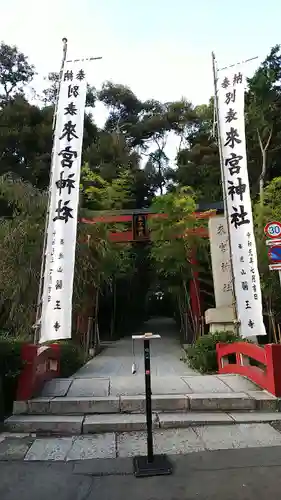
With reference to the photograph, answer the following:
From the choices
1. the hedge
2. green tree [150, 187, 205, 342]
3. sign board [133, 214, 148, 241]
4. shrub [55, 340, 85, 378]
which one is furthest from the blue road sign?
sign board [133, 214, 148, 241]

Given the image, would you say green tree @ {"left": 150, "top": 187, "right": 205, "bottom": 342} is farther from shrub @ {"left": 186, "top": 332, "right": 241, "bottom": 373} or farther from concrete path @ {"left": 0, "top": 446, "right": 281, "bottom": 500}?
concrete path @ {"left": 0, "top": 446, "right": 281, "bottom": 500}

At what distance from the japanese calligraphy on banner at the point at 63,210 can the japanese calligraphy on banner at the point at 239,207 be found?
2.60 metres

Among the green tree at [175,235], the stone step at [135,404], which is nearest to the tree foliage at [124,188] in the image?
the green tree at [175,235]

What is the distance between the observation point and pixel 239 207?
6.77 meters

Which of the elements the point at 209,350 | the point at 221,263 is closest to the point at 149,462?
the point at 209,350

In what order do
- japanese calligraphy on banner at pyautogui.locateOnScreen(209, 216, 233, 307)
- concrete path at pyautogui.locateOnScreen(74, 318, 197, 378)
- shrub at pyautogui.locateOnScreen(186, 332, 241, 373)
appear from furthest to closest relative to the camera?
japanese calligraphy on banner at pyautogui.locateOnScreen(209, 216, 233, 307) → concrete path at pyautogui.locateOnScreen(74, 318, 197, 378) → shrub at pyautogui.locateOnScreen(186, 332, 241, 373)

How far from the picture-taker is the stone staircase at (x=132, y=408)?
4270 mm

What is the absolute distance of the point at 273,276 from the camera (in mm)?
9172

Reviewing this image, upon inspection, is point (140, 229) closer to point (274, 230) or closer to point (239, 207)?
point (239, 207)

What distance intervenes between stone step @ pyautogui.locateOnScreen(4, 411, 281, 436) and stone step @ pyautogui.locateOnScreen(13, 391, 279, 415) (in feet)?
0.38

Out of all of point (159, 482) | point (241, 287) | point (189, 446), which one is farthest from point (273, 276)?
point (159, 482)

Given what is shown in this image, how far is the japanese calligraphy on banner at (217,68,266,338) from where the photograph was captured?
6.26 meters

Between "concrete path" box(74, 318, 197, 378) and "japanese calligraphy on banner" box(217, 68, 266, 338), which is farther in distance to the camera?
"concrete path" box(74, 318, 197, 378)

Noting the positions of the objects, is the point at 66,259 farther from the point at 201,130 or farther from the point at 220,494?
the point at 201,130
